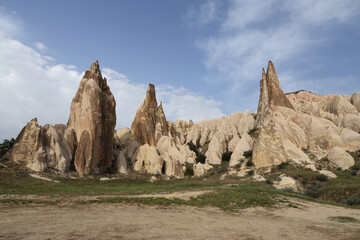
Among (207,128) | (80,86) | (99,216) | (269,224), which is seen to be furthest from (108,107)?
(207,128)

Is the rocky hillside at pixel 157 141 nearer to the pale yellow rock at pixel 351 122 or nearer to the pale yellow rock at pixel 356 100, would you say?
the pale yellow rock at pixel 351 122

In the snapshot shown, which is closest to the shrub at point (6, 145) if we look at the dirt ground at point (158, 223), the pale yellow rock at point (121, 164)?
the pale yellow rock at point (121, 164)

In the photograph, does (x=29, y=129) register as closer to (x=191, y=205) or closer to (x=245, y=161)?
(x=191, y=205)

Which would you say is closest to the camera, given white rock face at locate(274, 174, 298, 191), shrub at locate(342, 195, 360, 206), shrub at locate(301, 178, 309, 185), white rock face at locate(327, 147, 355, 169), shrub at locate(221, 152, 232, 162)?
shrub at locate(342, 195, 360, 206)

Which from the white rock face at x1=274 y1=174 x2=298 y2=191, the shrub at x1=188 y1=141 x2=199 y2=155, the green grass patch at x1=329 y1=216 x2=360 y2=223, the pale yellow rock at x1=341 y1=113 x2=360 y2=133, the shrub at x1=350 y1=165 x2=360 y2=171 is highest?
the pale yellow rock at x1=341 y1=113 x2=360 y2=133

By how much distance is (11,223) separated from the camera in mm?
10547

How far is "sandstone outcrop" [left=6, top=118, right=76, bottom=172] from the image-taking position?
110 feet

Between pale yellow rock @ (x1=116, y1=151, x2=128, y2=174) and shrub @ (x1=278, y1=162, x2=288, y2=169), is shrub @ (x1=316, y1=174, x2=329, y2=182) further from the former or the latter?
pale yellow rock @ (x1=116, y1=151, x2=128, y2=174)

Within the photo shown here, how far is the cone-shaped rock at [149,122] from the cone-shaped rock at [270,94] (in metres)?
28.1

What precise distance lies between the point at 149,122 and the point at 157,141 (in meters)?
5.48

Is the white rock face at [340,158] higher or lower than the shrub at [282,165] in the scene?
higher

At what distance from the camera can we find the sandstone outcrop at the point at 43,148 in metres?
33.5

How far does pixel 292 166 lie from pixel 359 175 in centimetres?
981

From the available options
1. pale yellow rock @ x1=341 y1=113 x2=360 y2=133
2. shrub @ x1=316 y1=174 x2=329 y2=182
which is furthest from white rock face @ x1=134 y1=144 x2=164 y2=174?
pale yellow rock @ x1=341 y1=113 x2=360 y2=133
